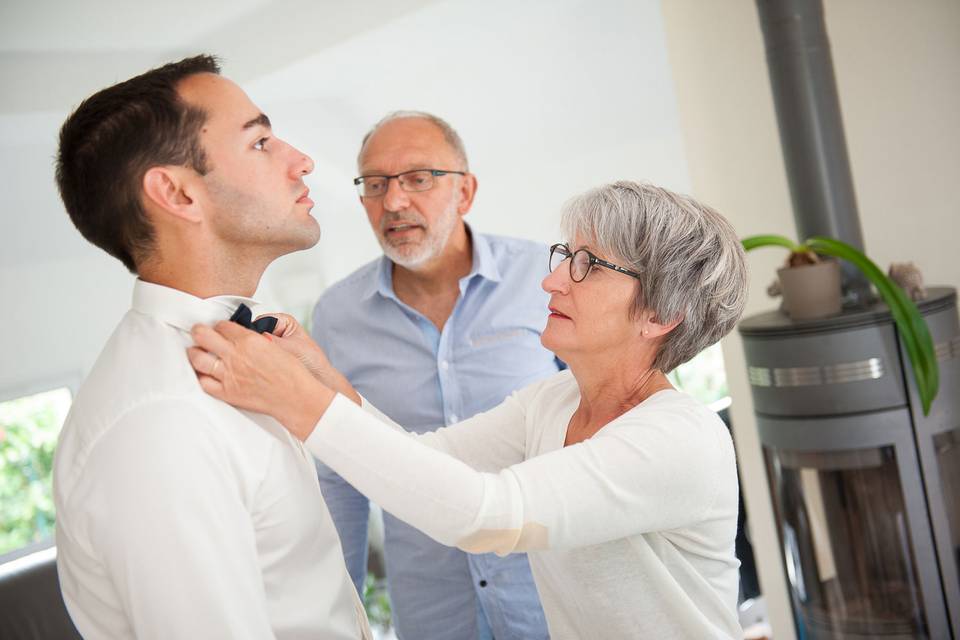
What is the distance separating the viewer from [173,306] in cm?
140

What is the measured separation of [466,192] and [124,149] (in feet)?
3.80

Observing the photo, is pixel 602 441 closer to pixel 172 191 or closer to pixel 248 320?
A: pixel 248 320

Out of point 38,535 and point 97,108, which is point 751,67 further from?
point 38,535

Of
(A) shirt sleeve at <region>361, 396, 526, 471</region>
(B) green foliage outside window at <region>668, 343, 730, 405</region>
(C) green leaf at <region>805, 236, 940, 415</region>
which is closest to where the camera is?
(A) shirt sleeve at <region>361, 396, 526, 471</region>

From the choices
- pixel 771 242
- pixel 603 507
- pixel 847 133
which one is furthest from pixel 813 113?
pixel 603 507

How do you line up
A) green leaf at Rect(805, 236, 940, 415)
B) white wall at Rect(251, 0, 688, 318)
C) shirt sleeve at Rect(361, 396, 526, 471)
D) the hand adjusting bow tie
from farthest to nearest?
white wall at Rect(251, 0, 688, 318), green leaf at Rect(805, 236, 940, 415), shirt sleeve at Rect(361, 396, 526, 471), the hand adjusting bow tie

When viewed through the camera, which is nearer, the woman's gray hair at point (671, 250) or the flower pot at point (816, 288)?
the woman's gray hair at point (671, 250)

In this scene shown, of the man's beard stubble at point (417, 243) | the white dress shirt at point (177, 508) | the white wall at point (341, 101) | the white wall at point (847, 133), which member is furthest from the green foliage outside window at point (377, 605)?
the white dress shirt at point (177, 508)

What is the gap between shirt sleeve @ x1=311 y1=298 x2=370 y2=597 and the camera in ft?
7.59

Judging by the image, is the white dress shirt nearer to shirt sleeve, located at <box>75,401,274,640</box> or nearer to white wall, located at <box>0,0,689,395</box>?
shirt sleeve, located at <box>75,401,274,640</box>

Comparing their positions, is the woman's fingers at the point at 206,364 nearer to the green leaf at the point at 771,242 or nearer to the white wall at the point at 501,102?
the green leaf at the point at 771,242

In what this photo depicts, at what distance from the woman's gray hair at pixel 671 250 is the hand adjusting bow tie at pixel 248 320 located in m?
0.57

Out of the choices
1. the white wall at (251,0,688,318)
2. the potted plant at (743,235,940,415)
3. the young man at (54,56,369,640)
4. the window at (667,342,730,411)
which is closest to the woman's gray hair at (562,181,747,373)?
the young man at (54,56,369,640)

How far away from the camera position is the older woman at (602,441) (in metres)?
1.32
